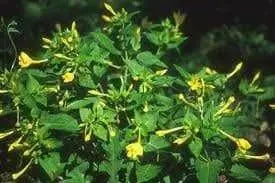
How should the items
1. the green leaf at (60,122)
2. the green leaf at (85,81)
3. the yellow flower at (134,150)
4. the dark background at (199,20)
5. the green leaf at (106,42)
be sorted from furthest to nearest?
1. the dark background at (199,20)
2. the green leaf at (106,42)
3. the green leaf at (85,81)
4. the green leaf at (60,122)
5. the yellow flower at (134,150)

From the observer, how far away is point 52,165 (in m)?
2.46

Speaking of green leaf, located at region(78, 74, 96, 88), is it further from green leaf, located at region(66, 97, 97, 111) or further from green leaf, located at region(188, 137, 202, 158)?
green leaf, located at region(188, 137, 202, 158)

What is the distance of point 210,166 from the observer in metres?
2.38

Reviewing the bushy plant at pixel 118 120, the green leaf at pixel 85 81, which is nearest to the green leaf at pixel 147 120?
the bushy plant at pixel 118 120

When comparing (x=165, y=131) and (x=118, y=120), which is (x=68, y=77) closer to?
(x=118, y=120)

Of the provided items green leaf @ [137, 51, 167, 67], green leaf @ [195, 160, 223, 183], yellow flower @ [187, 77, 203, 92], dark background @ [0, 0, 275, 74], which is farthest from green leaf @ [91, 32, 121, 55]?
dark background @ [0, 0, 275, 74]

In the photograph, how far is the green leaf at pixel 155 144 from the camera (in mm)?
2402

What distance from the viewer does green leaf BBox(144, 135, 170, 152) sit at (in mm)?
2402

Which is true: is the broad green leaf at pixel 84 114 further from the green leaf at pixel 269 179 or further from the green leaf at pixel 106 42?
the green leaf at pixel 269 179

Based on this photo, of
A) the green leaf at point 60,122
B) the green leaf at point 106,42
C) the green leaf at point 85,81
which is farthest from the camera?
the green leaf at point 106,42

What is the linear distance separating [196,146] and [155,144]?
7.0 inches

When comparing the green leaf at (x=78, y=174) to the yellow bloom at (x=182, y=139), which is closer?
the yellow bloom at (x=182, y=139)

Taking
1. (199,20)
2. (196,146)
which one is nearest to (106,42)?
(196,146)

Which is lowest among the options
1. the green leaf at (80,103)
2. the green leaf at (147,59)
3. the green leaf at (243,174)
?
the green leaf at (243,174)
